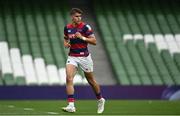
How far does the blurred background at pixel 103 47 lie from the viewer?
27.1 meters

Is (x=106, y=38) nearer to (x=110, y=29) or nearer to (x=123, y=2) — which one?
(x=110, y=29)

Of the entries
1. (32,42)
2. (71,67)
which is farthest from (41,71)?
(71,67)

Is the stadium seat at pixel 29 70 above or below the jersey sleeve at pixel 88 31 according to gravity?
below

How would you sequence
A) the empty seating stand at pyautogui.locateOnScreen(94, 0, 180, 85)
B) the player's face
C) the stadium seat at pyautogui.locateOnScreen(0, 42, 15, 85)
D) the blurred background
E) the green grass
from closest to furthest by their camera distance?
the player's face
the green grass
the blurred background
the stadium seat at pyautogui.locateOnScreen(0, 42, 15, 85)
the empty seating stand at pyautogui.locateOnScreen(94, 0, 180, 85)

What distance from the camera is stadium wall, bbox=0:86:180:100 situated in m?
26.0

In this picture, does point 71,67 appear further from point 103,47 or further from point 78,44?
point 103,47

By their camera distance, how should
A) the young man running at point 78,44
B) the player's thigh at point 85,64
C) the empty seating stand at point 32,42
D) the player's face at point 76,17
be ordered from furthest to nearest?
the empty seating stand at point 32,42 → the player's thigh at point 85,64 → the young man running at point 78,44 → the player's face at point 76,17

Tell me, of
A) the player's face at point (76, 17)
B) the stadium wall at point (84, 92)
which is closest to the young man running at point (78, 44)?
the player's face at point (76, 17)

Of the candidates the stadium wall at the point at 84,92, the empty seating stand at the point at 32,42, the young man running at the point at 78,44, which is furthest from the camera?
the empty seating stand at the point at 32,42

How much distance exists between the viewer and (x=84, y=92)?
26578 millimetres

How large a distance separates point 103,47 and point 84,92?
556 cm

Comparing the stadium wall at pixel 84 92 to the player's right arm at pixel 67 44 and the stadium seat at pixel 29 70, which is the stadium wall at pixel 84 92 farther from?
the player's right arm at pixel 67 44

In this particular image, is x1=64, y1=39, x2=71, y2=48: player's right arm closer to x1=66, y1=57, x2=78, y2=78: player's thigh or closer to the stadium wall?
x1=66, y1=57, x2=78, y2=78: player's thigh

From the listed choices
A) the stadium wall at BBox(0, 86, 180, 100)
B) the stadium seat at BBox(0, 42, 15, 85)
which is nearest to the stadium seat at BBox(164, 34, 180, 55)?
the stadium wall at BBox(0, 86, 180, 100)
